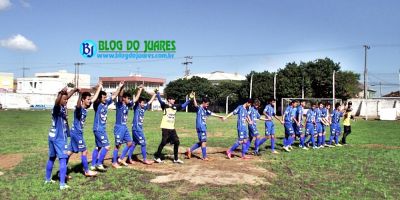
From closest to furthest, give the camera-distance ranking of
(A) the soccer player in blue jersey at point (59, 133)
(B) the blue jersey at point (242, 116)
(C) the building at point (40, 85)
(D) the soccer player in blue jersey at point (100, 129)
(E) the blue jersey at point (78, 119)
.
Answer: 1. (A) the soccer player in blue jersey at point (59, 133)
2. (E) the blue jersey at point (78, 119)
3. (D) the soccer player in blue jersey at point (100, 129)
4. (B) the blue jersey at point (242, 116)
5. (C) the building at point (40, 85)

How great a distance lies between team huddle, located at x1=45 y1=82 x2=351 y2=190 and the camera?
27.7 ft

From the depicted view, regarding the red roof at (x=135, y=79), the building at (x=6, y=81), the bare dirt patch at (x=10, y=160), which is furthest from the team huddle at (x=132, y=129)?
the building at (x=6, y=81)

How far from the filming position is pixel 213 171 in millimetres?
10180

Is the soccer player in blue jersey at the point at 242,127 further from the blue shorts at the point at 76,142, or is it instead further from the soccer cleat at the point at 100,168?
the blue shorts at the point at 76,142

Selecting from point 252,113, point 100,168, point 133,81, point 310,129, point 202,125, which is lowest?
point 100,168

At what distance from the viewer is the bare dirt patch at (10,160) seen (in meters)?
10.9

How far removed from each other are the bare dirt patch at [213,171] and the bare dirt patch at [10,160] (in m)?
3.32

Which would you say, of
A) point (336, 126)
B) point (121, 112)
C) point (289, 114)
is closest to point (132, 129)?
point (121, 112)

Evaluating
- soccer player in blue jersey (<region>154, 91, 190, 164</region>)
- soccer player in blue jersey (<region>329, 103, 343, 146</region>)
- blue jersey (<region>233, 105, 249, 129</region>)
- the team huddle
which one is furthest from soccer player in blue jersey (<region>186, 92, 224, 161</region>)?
soccer player in blue jersey (<region>329, 103, 343, 146</region>)

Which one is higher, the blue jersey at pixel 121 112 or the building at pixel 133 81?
the building at pixel 133 81

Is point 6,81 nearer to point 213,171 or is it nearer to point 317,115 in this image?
point 317,115

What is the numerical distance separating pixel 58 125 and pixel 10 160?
456 centimetres

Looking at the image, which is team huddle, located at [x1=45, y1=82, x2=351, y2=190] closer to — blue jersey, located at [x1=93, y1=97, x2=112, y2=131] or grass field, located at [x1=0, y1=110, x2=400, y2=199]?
blue jersey, located at [x1=93, y1=97, x2=112, y2=131]

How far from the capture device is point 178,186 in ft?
28.0
